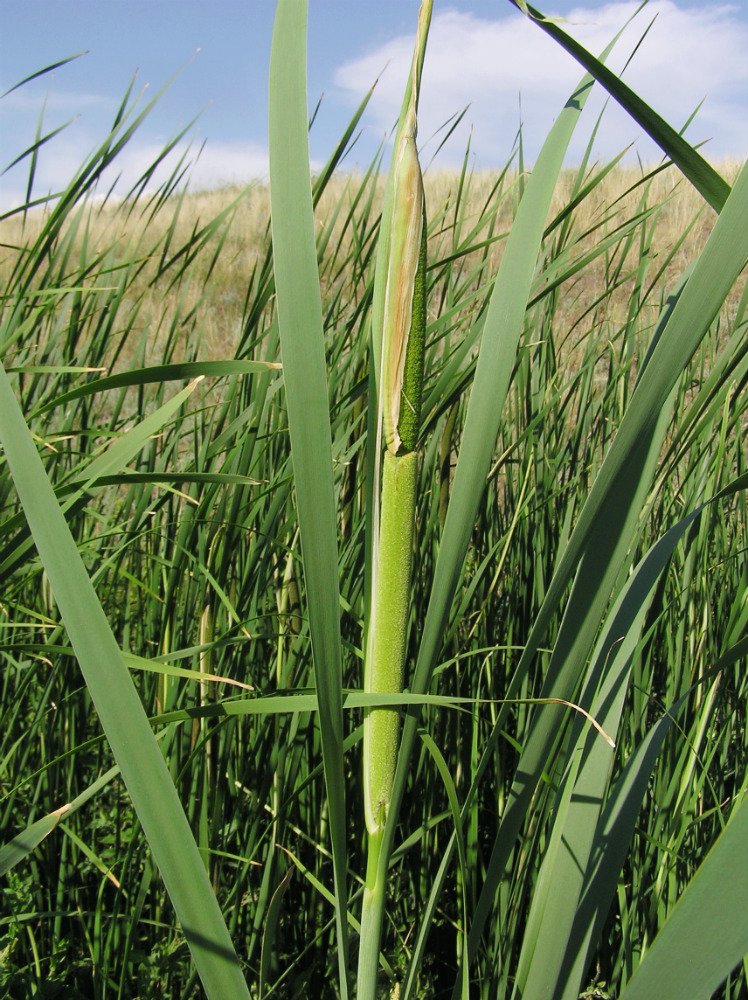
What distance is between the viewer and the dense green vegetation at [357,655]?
0.32 meters

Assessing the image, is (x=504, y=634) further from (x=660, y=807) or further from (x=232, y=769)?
(x=232, y=769)

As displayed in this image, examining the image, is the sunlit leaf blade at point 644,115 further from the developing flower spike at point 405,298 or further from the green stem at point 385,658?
the green stem at point 385,658

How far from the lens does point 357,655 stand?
695 millimetres

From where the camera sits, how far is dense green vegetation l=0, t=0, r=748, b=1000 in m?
0.32

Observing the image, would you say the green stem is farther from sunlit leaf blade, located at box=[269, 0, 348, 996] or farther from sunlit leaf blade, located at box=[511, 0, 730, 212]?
sunlit leaf blade, located at box=[511, 0, 730, 212]

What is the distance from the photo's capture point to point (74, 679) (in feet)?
3.10

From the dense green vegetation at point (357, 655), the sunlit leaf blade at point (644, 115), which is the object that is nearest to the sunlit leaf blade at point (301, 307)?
the dense green vegetation at point (357, 655)

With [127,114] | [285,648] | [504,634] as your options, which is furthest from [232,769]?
[127,114]

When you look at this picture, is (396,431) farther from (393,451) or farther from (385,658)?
(385,658)

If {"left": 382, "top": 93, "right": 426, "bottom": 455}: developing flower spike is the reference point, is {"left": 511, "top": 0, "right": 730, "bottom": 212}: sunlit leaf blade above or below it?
above

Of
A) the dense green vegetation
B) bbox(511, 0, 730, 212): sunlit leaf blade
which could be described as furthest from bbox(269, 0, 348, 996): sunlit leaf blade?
bbox(511, 0, 730, 212): sunlit leaf blade

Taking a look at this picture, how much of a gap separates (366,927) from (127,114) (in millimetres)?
979

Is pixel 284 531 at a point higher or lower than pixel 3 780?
higher

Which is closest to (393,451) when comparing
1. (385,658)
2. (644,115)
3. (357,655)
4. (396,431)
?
(396,431)
